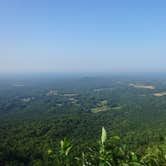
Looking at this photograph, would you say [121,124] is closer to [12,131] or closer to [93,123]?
[93,123]

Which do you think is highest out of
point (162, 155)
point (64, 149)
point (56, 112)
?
point (64, 149)

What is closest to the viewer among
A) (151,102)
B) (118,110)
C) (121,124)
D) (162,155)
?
(162,155)

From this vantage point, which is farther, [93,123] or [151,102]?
[151,102]

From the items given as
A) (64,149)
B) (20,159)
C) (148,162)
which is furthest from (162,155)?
(20,159)

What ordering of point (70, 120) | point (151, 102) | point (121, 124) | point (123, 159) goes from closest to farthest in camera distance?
point (123, 159)
point (121, 124)
point (70, 120)
point (151, 102)

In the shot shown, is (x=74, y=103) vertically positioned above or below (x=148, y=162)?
below

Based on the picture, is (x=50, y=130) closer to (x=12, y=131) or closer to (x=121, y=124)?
(x=12, y=131)
